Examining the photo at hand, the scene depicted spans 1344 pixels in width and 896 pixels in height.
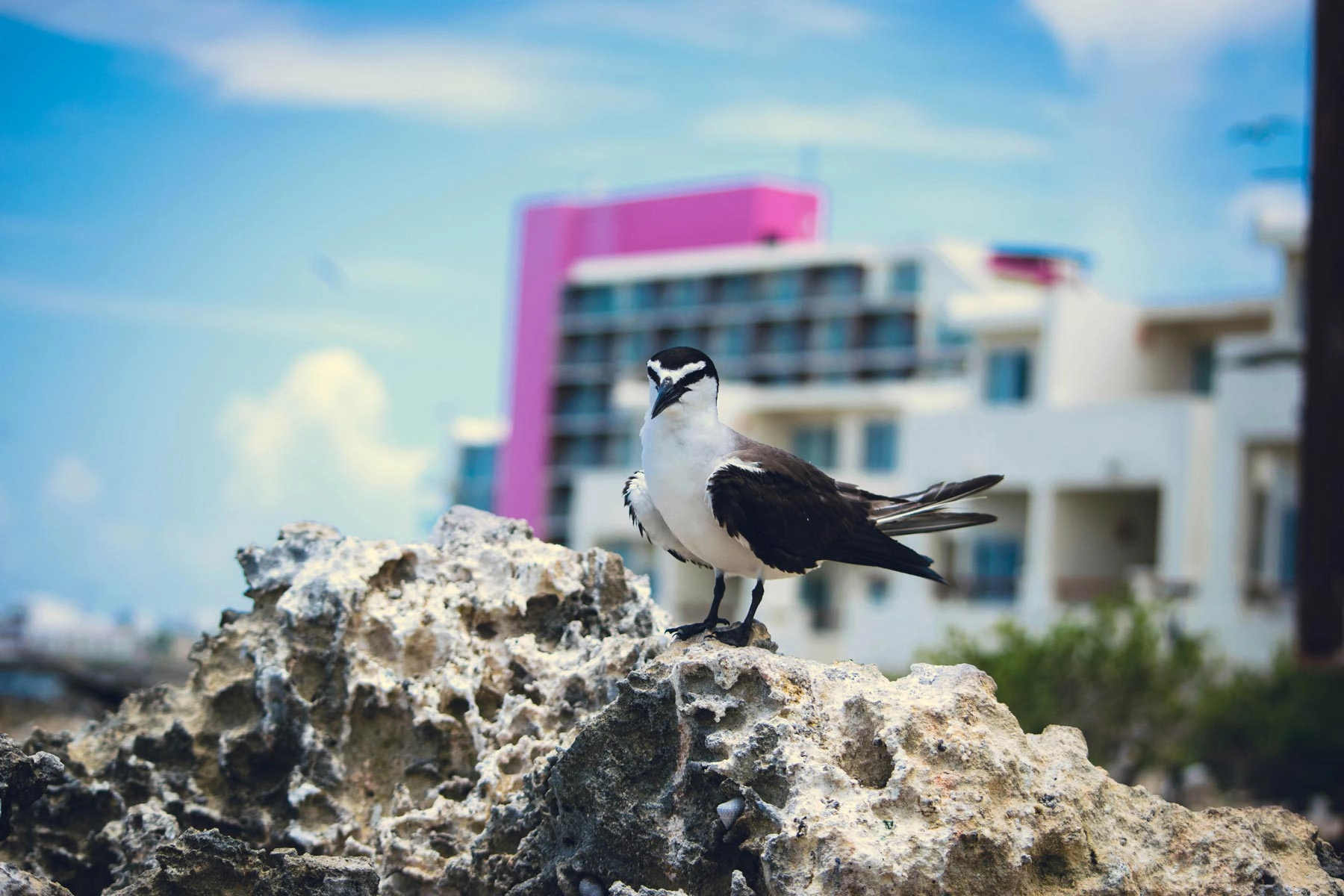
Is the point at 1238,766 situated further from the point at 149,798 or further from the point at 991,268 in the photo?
the point at 991,268

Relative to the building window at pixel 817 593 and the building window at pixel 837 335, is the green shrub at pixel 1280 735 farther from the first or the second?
the building window at pixel 837 335

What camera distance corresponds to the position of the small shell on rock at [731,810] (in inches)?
255

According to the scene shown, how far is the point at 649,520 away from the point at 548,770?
4.03 ft

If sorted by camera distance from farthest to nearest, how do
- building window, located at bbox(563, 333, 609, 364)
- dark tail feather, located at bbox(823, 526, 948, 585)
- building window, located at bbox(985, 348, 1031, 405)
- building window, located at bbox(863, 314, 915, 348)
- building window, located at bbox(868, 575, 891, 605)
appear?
building window, located at bbox(563, 333, 609, 364), building window, located at bbox(863, 314, 915, 348), building window, located at bbox(868, 575, 891, 605), building window, located at bbox(985, 348, 1031, 405), dark tail feather, located at bbox(823, 526, 948, 585)

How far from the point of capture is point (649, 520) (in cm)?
805

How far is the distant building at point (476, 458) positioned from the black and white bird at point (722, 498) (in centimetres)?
8715

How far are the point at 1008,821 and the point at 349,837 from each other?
304 cm

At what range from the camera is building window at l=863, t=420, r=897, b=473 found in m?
63.1

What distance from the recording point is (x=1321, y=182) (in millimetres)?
23500

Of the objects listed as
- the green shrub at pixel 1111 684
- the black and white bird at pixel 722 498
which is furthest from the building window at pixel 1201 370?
the black and white bird at pixel 722 498

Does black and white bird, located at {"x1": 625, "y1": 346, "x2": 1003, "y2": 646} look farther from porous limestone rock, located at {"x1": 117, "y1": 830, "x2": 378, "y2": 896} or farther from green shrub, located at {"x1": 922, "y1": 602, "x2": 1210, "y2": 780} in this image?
green shrub, located at {"x1": 922, "y1": 602, "x2": 1210, "y2": 780}

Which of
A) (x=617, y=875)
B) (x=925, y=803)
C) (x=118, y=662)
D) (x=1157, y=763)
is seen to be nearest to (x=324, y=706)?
(x=617, y=875)

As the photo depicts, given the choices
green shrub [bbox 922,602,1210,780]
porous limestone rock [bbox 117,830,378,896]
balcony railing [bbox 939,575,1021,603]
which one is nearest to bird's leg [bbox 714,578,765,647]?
porous limestone rock [bbox 117,830,378,896]

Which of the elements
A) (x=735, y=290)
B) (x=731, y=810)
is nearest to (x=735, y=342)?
(x=735, y=290)
